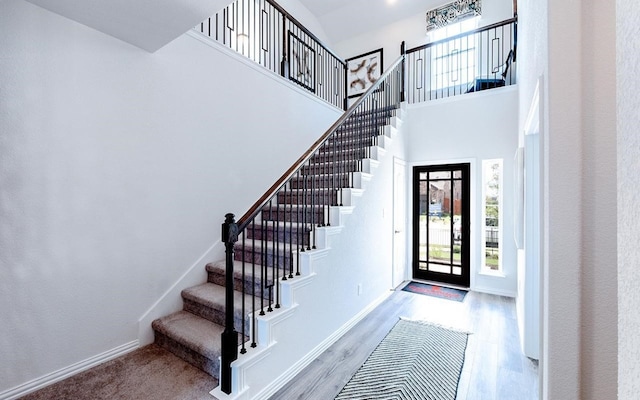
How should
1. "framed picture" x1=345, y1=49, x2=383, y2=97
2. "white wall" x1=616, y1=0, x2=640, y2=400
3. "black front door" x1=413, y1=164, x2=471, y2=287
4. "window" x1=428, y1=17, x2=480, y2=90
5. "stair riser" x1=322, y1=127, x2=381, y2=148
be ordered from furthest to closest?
"framed picture" x1=345, y1=49, x2=383, y2=97, "window" x1=428, y1=17, x2=480, y2=90, "black front door" x1=413, y1=164, x2=471, y2=287, "stair riser" x1=322, y1=127, x2=381, y2=148, "white wall" x1=616, y1=0, x2=640, y2=400

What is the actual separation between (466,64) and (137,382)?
722 centimetres

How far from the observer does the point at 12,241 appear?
1.90 meters

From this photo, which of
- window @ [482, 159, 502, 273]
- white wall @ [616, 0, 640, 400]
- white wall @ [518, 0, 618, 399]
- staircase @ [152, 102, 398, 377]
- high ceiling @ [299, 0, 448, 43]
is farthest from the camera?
high ceiling @ [299, 0, 448, 43]

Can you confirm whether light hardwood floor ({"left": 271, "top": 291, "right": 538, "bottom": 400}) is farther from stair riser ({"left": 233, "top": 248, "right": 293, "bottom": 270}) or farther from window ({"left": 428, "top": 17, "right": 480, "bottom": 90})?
window ({"left": 428, "top": 17, "right": 480, "bottom": 90})

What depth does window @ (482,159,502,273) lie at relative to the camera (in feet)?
14.3

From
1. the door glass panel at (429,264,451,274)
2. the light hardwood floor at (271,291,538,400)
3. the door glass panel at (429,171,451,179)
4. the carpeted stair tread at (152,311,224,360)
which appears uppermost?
the door glass panel at (429,171,451,179)

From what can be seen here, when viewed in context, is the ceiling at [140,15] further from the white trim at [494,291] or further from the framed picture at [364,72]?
the framed picture at [364,72]

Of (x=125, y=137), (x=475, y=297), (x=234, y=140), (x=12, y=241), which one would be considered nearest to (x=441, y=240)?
(x=475, y=297)

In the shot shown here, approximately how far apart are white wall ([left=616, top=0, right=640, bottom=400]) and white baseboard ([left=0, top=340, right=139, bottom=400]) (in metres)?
3.05

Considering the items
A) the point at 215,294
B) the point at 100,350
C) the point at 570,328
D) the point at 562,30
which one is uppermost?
the point at 562,30

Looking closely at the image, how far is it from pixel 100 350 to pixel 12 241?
41.5 inches

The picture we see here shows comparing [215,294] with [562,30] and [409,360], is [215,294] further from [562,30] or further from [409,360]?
[562,30]

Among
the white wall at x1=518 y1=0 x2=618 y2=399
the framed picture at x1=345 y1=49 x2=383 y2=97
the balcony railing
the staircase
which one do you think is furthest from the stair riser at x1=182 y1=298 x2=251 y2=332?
the framed picture at x1=345 y1=49 x2=383 y2=97

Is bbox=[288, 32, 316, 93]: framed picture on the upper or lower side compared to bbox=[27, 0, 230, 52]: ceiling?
upper
